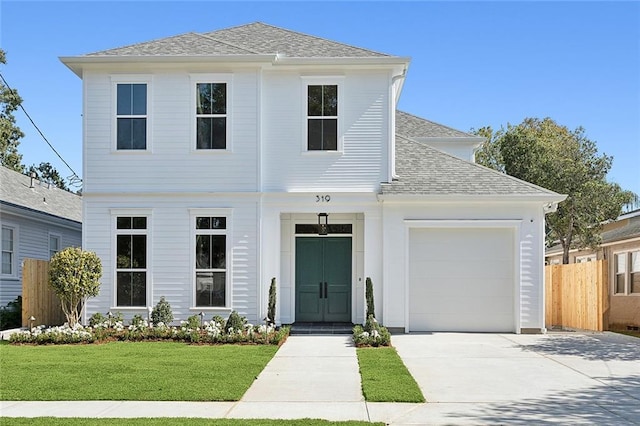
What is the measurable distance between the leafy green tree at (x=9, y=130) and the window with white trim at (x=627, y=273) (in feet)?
101

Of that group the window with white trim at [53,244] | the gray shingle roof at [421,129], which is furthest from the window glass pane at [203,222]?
the window with white trim at [53,244]

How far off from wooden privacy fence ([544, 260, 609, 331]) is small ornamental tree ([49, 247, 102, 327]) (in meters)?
13.0

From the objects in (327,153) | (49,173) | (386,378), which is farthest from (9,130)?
(386,378)

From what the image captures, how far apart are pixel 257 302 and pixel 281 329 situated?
1.23 metres

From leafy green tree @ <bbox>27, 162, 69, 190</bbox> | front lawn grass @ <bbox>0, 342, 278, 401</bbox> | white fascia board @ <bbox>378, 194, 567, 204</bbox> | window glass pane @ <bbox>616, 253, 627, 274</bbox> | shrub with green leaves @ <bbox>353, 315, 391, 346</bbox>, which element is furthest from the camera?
leafy green tree @ <bbox>27, 162, 69, 190</bbox>

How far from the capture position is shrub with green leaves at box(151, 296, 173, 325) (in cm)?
1725

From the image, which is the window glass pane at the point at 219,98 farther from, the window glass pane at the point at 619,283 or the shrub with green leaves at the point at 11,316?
the window glass pane at the point at 619,283

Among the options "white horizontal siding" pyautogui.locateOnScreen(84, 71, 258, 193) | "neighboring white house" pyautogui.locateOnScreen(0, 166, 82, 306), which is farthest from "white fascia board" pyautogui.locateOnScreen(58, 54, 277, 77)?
"neighboring white house" pyautogui.locateOnScreen(0, 166, 82, 306)

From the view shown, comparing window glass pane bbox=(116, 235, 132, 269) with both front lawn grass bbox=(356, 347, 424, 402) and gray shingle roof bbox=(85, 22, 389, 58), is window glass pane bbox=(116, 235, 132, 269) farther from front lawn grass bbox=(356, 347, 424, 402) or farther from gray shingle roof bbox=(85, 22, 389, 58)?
front lawn grass bbox=(356, 347, 424, 402)

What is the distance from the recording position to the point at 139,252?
1783 cm

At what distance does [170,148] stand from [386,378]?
9579 millimetres

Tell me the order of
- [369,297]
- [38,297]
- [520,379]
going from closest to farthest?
1. [520,379]
2. [369,297]
3. [38,297]

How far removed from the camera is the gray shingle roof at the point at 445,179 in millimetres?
17625

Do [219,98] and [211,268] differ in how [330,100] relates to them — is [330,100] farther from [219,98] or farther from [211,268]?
[211,268]
